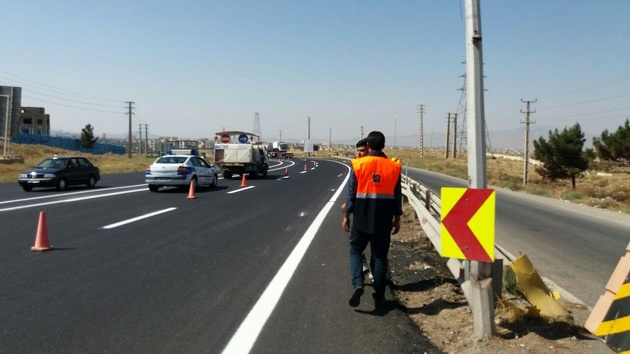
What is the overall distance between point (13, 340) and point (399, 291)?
4.41 meters

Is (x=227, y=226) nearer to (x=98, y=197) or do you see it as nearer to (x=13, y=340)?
(x=13, y=340)

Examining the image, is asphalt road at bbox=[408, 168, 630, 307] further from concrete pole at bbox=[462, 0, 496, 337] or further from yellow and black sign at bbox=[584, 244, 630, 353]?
concrete pole at bbox=[462, 0, 496, 337]

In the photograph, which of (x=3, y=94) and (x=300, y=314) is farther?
(x=3, y=94)

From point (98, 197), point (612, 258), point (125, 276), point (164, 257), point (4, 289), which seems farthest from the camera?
point (98, 197)

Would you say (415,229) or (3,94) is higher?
(3,94)

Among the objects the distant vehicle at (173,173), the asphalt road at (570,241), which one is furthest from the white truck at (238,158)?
the asphalt road at (570,241)

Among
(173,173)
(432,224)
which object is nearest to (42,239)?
(432,224)

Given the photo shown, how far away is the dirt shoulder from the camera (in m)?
4.68

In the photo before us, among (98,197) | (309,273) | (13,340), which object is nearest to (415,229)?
(309,273)

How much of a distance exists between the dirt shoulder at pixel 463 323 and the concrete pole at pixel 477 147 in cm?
22

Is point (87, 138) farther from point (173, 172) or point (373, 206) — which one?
point (373, 206)

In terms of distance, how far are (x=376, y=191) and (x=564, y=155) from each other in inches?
2047

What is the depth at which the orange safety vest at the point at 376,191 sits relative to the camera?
19.6ft

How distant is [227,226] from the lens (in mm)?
12828
